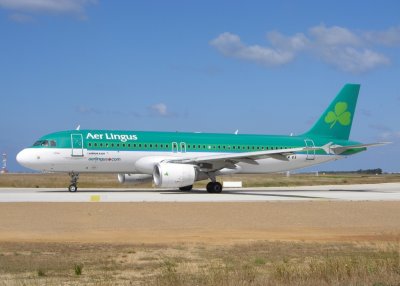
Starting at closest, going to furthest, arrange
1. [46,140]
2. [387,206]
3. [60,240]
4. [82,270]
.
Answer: [82,270] < [60,240] < [387,206] < [46,140]

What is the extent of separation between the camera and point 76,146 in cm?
3744

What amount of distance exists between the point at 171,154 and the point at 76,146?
230 inches

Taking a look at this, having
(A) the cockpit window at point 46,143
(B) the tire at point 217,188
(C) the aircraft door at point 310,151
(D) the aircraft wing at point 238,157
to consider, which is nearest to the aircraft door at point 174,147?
(D) the aircraft wing at point 238,157

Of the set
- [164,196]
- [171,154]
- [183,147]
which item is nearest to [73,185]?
[171,154]

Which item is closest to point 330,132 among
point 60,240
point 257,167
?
point 257,167

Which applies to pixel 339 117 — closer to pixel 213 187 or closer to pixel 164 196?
pixel 213 187

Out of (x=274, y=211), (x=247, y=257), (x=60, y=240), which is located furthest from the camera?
(x=274, y=211)

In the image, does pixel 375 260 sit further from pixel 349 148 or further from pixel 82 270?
pixel 349 148

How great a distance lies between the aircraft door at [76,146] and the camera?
37.3 m

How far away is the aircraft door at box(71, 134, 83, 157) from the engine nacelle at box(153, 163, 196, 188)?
176 inches

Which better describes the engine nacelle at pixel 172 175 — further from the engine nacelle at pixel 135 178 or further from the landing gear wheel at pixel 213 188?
the engine nacelle at pixel 135 178

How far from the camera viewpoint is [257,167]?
42.7 m

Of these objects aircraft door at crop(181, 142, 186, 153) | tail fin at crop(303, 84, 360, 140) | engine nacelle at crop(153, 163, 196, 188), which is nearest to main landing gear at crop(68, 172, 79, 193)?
engine nacelle at crop(153, 163, 196, 188)

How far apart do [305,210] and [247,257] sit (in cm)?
1334
